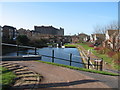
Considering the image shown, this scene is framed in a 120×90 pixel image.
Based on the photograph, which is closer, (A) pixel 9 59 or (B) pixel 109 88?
(B) pixel 109 88

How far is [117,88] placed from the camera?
14.7 feet

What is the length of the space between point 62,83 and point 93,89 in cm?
114

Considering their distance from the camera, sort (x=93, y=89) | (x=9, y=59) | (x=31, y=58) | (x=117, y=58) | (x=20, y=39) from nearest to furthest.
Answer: (x=93, y=89) → (x=9, y=59) → (x=31, y=58) → (x=117, y=58) → (x=20, y=39)

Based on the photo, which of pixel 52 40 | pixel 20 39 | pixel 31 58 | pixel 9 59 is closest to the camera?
pixel 9 59

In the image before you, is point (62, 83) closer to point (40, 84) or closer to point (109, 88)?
point (40, 84)

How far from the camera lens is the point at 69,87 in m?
4.34

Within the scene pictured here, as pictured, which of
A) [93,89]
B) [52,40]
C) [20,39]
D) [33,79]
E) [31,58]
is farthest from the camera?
[52,40]

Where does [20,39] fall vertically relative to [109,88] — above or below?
above

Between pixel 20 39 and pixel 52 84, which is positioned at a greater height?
pixel 20 39

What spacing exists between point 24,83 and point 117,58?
12.7 m

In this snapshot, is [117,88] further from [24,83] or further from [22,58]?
[22,58]

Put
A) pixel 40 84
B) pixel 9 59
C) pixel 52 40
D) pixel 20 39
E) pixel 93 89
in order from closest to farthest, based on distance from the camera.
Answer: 1. pixel 93 89
2. pixel 40 84
3. pixel 9 59
4. pixel 20 39
5. pixel 52 40

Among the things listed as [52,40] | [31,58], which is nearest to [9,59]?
[31,58]

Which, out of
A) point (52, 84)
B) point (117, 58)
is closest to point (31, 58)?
point (52, 84)
